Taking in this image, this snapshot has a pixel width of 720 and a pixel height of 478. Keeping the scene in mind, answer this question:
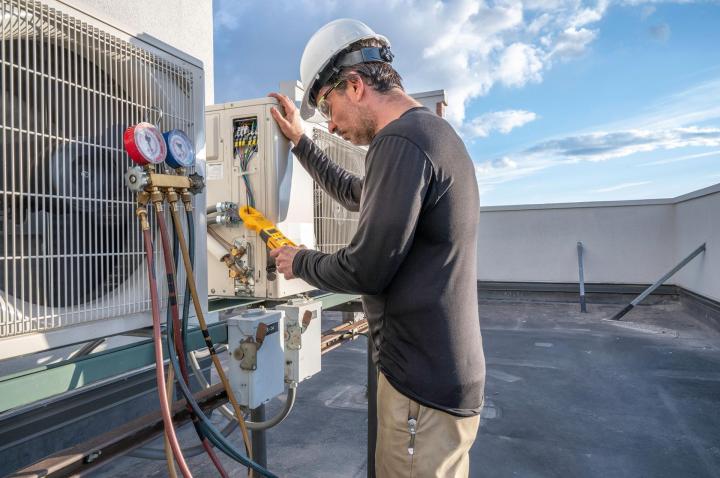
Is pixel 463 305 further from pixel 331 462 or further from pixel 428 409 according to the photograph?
pixel 331 462

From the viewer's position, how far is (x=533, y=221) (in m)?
6.87

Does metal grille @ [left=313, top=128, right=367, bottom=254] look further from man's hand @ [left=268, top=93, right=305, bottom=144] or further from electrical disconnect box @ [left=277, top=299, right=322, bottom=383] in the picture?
electrical disconnect box @ [left=277, top=299, right=322, bottom=383]

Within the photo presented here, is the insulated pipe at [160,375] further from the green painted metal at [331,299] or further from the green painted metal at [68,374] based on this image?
the green painted metal at [331,299]

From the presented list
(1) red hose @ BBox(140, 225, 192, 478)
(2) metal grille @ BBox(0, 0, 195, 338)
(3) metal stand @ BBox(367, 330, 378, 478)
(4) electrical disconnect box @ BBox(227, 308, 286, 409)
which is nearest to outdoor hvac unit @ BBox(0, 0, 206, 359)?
(2) metal grille @ BBox(0, 0, 195, 338)

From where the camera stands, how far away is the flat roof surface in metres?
2.21

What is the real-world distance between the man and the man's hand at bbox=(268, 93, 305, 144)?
35 cm

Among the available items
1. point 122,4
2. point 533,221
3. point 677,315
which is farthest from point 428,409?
point 533,221

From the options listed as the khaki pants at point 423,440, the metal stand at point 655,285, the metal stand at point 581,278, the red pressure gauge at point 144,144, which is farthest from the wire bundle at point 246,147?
the metal stand at point 581,278

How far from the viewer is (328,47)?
1213 mm

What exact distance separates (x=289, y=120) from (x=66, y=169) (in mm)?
673

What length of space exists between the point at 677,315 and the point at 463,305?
589 centimetres

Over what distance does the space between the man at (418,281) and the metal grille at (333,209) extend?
19.7 inches

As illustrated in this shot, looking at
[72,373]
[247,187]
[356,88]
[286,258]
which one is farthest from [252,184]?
[72,373]

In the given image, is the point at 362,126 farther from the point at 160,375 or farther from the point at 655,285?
the point at 655,285
